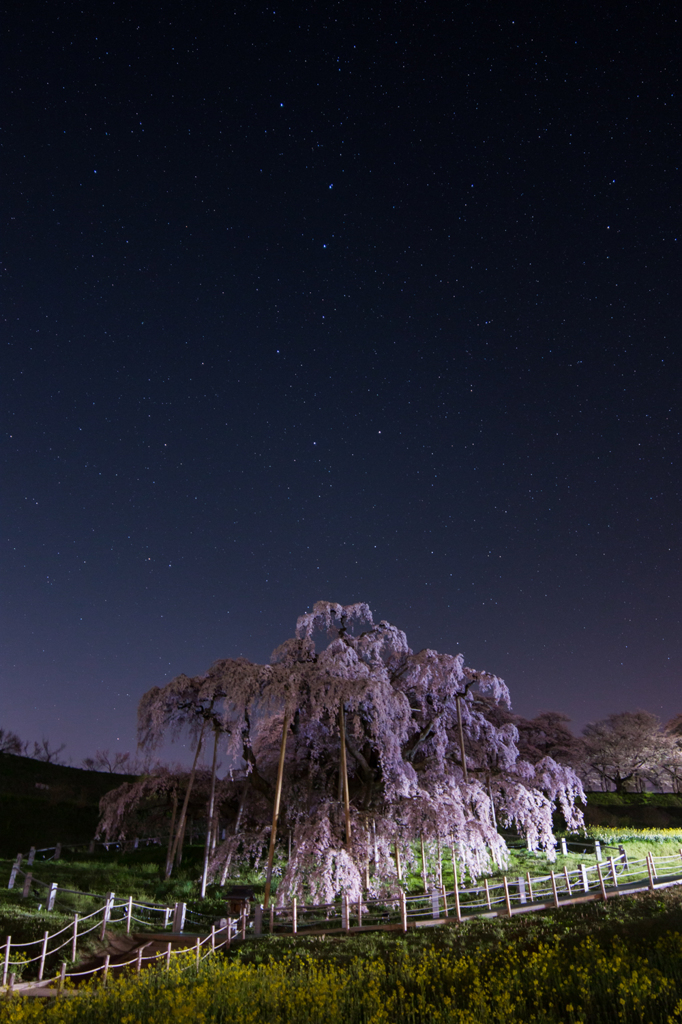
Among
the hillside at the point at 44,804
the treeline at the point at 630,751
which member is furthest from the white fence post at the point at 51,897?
the treeline at the point at 630,751

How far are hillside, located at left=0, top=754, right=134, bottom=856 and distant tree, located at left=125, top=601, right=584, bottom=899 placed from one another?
52.0 ft

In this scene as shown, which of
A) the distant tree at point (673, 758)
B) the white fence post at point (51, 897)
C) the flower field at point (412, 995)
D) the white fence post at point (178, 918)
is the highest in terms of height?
the distant tree at point (673, 758)

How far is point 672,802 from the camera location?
48719mm

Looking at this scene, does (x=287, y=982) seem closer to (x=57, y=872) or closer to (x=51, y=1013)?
(x=51, y=1013)

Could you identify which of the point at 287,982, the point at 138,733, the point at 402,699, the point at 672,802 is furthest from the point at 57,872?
the point at 672,802

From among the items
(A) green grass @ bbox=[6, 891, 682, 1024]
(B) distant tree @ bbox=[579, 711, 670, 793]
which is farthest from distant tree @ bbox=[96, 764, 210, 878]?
(B) distant tree @ bbox=[579, 711, 670, 793]

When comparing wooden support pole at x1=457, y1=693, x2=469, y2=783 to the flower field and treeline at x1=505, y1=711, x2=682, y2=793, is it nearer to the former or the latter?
the flower field

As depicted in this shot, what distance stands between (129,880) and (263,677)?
905 cm

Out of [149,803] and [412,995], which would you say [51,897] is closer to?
[412,995]

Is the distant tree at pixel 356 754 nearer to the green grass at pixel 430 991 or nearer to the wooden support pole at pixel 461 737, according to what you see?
the wooden support pole at pixel 461 737

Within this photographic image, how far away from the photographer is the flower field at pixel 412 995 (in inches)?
295

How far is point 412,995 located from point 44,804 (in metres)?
38.7

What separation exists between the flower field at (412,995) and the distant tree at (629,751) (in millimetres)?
49702

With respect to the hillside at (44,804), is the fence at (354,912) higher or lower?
lower
